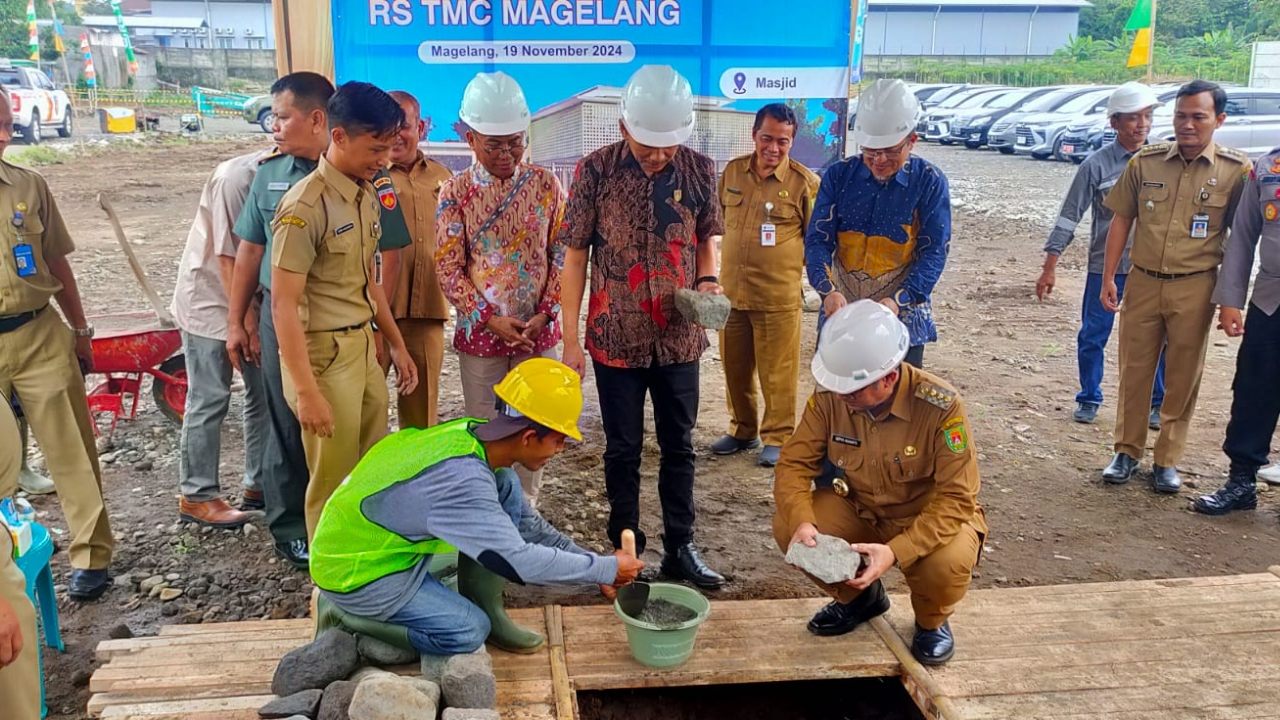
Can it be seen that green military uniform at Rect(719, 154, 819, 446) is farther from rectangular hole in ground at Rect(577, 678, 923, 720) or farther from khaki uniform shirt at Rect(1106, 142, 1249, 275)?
rectangular hole in ground at Rect(577, 678, 923, 720)

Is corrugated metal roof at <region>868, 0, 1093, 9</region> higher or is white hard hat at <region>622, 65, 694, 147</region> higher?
corrugated metal roof at <region>868, 0, 1093, 9</region>

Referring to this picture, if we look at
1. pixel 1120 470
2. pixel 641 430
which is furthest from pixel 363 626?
pixel 1120 470

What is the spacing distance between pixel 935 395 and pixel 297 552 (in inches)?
99.0

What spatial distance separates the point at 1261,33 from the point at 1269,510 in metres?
39.7

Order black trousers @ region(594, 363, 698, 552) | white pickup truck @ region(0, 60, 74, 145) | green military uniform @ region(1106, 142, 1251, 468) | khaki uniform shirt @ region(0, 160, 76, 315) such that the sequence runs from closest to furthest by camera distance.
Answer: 1. khaki uniform shirt @ region(0, 160, 76, 315)
2. black trousers @ region(594, 363, 698, 552)
3. green military uniform @ region(1106, 142, 1251, 468)
4. white pickup truck @ region(0, 60, 74, 145)

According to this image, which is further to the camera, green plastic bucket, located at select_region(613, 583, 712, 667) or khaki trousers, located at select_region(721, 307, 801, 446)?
khaki trousers, located at select_region(721, 307, 801, 446)

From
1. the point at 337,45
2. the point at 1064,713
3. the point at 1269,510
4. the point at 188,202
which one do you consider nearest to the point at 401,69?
the point at 337,45

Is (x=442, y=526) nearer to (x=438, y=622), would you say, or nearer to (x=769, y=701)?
(x=438, y=622)

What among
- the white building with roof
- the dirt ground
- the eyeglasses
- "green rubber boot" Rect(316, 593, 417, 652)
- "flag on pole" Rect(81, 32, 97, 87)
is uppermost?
the white building with roof

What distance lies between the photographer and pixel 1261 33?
35781mm

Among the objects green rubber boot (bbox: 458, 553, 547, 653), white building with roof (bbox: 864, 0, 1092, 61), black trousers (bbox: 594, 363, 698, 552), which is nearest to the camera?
green rubber boot (bbox: 458, 553, 547, 653)

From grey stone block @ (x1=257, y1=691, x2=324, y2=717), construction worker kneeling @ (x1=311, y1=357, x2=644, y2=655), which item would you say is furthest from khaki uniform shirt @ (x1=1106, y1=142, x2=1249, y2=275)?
grey stone block @ (x1=257, y1=691, x2=324, y2=717)

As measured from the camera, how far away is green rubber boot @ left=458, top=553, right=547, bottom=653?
9.46 feet

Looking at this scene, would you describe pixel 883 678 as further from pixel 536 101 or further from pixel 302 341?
pixel 536 101
